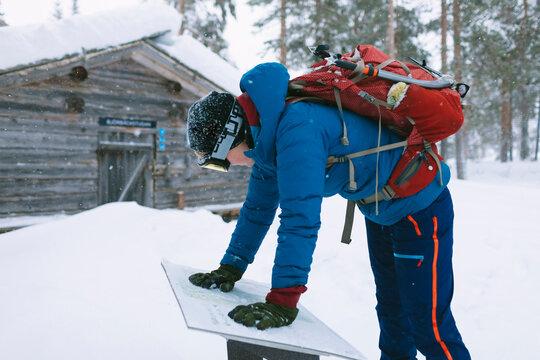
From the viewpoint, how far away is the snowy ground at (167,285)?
273 centimetres

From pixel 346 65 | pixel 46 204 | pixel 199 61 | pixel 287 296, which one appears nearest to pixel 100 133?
pixel 46 204

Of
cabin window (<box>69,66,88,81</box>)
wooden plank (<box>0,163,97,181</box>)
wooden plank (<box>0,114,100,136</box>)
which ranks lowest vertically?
wooden plank (<box>0,163,97,181</box>)

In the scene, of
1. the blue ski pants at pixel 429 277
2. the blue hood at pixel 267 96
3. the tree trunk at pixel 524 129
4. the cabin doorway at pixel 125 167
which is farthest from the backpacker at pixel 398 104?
the tree trunk at pixel 524 129

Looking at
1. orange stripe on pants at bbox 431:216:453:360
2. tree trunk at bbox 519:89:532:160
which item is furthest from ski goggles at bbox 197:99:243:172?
tree trunk at bbox 519:89:532:160

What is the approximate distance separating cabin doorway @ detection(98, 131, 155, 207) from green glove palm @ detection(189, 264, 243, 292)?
8.68 m

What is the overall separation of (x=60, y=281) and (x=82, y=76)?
719cm

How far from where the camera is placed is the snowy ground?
273 cm

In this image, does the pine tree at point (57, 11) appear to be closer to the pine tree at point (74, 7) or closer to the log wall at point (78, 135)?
the pine tree at point (74, 7)

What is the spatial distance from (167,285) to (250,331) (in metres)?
2.78

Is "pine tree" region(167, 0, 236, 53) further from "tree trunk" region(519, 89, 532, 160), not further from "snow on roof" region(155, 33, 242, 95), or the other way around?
"tree trunk" region(519, 89, 532, 160)

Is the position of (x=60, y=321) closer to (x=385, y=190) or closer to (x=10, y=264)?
(x=10, y=264)

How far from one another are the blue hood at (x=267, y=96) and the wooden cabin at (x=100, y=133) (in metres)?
8.39

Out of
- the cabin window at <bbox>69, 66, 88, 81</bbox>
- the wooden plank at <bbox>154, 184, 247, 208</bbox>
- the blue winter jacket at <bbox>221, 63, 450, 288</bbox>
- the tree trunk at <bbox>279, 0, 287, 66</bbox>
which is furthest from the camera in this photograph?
the tree trunk at <bbox>279, 0, 287, 66</bbox>

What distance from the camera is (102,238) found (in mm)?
5180
